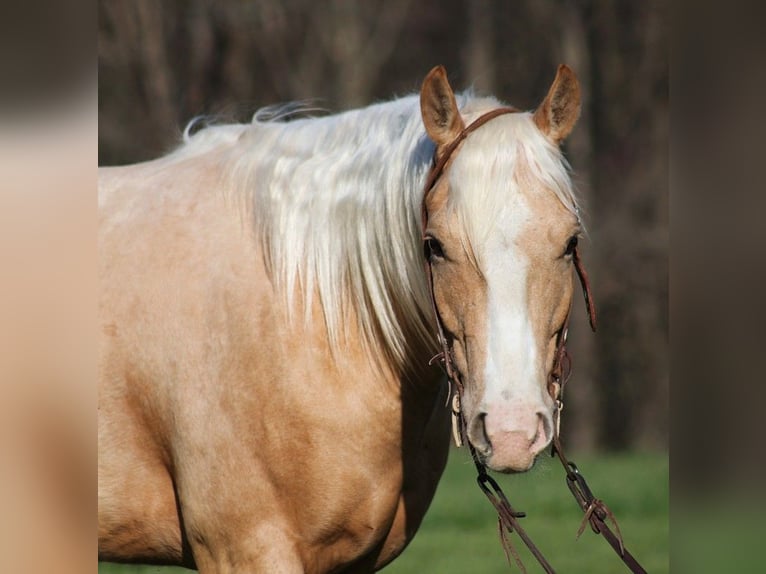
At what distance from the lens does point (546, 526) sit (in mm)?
7312

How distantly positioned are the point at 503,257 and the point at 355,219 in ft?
2.29

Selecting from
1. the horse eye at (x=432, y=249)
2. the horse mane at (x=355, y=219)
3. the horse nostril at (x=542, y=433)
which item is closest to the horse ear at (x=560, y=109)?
the horse mane at (x=355, y=219)

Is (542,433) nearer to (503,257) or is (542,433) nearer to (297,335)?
(503,257)

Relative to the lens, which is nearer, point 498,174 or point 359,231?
point 498,174

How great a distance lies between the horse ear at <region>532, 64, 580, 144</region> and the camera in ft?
9.44

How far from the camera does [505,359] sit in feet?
8.33

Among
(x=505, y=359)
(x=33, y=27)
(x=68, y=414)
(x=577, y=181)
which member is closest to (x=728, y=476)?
(x=68, y=414)

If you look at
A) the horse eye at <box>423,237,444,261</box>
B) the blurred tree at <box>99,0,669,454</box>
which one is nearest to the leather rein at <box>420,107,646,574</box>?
the horse eye at <box>423,237,444,261</box>

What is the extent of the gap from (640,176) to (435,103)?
16325 millimetres

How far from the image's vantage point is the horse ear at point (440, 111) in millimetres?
2828

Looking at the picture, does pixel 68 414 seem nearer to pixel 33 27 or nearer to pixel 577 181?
pixel 33 27

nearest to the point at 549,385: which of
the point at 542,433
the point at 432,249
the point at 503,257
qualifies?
the point at 542,433

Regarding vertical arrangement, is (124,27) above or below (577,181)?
above

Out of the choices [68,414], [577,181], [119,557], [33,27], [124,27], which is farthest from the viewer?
[124,27]
